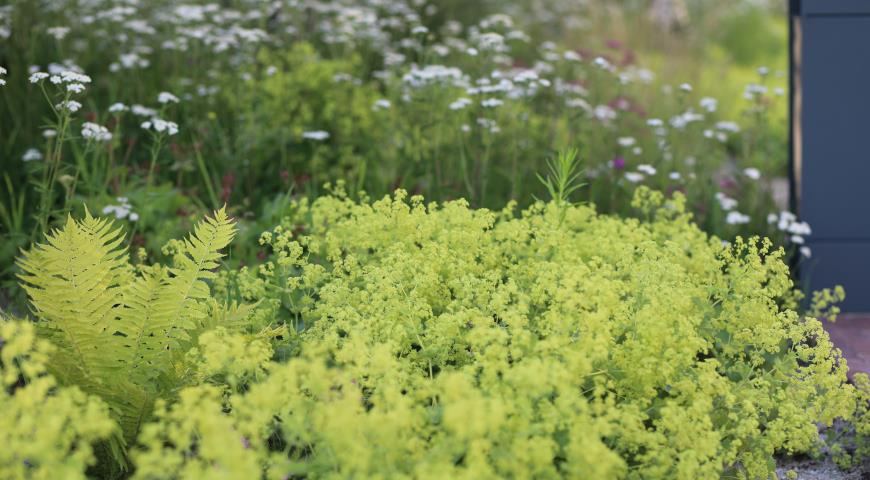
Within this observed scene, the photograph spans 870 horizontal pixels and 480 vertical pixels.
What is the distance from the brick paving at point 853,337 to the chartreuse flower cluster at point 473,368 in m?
0.33

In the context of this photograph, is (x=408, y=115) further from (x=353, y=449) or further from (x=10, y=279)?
(x=353, y=449)

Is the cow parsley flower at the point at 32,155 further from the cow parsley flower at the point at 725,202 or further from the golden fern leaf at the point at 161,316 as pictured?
the cow parsley flower at the point at 725,202

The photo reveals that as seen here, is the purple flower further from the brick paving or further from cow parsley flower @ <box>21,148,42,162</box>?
cow parsley flower @ <box>21,148,42,162</box>

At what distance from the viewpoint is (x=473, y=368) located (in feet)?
7.74

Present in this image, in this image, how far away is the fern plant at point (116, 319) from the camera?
262cm

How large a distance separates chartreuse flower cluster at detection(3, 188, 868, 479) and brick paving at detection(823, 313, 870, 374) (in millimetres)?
327

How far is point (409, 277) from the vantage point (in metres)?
3.05

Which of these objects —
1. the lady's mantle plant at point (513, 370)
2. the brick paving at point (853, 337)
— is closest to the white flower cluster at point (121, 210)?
the lady's mantle plant at point (513, 370)

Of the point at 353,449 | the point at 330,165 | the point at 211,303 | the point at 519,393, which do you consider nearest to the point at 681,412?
the point at 519,393

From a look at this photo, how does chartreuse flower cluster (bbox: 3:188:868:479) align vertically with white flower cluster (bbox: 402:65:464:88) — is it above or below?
below

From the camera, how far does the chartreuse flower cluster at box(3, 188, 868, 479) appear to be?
6.64 ft

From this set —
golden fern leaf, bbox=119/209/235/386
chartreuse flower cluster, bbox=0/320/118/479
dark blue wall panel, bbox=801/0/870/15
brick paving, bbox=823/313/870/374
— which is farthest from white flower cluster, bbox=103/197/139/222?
dark blue wall panel, bbox=801/0/870/15

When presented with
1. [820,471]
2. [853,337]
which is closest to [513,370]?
[820,471]

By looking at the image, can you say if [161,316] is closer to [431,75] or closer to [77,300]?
[77,300]
